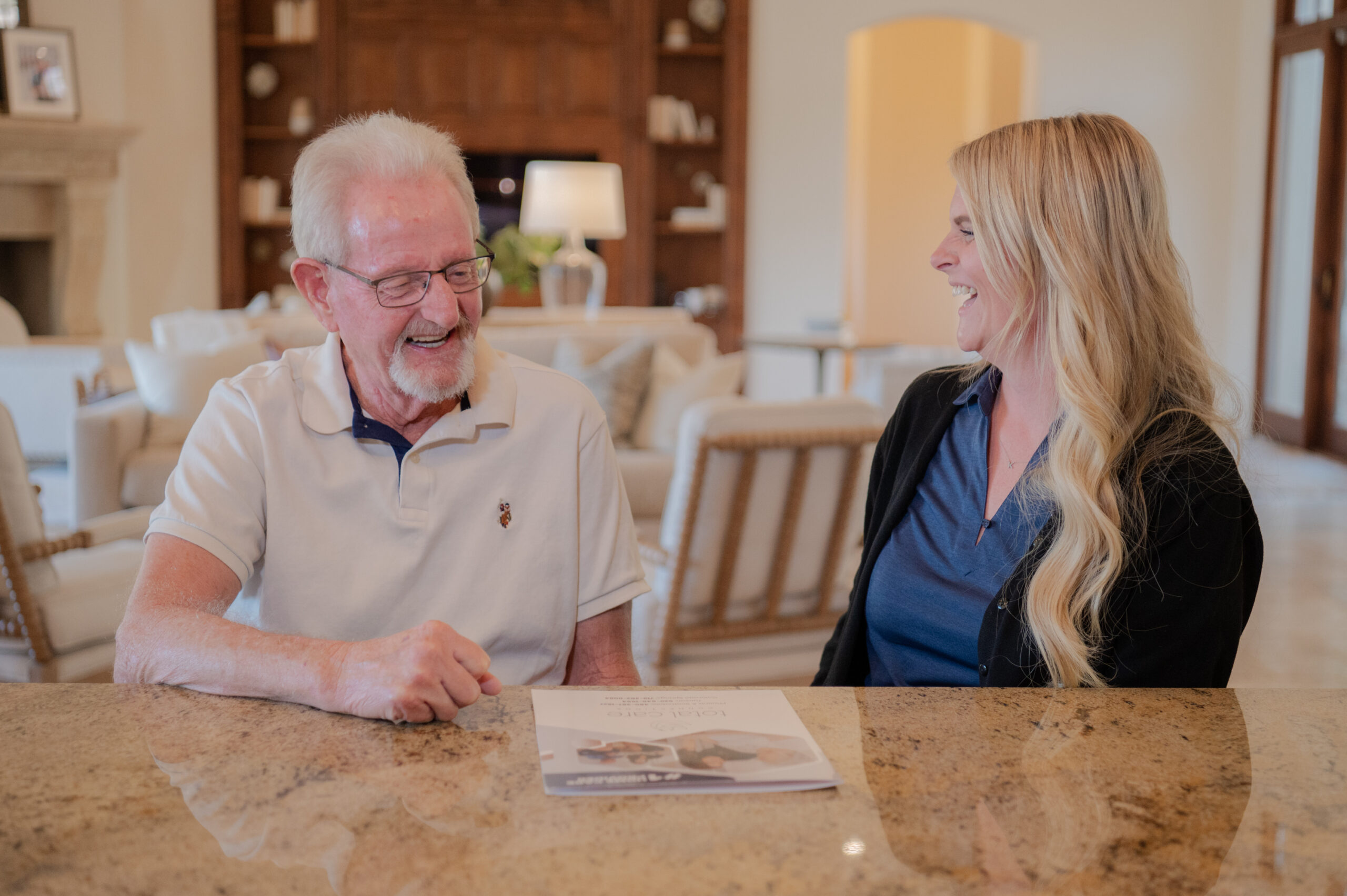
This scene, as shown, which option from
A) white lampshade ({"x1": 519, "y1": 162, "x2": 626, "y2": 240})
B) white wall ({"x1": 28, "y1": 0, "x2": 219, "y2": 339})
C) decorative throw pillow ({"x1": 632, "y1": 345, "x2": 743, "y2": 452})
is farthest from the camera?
white wall ({"x1": 28, "y1": 0, "x2": 219, "y2": 339})

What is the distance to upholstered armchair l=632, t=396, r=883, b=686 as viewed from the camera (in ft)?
9.11

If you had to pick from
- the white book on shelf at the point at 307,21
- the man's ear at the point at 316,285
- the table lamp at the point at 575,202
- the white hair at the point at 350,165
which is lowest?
the man's ear at the point at 316,285

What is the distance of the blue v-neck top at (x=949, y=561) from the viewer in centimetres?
146

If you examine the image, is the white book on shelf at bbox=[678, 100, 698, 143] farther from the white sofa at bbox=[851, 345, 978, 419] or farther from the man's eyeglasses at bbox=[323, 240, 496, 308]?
the man's eyeglasses at bbox=[323, 240, 496, 308]

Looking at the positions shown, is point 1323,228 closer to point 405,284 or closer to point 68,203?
point 405,284

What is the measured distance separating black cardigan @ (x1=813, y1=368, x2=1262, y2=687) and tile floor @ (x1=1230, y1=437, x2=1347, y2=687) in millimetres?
162

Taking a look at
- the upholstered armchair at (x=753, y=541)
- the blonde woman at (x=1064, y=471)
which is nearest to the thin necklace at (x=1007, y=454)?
the blonde woman at (x=1064, y=471)

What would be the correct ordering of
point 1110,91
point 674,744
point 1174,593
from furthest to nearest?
point 1110,91, point 1174,593, point 674,744

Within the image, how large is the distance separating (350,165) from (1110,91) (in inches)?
302

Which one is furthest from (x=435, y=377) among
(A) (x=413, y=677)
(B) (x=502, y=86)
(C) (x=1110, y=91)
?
(C) (x=1110, y=91)

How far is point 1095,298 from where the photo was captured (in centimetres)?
142

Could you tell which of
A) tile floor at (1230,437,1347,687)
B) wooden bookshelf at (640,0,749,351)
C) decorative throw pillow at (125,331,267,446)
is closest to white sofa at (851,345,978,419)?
tile floor at (1230,437,1347,687)

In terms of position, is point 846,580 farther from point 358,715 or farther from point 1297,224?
point 1297,224

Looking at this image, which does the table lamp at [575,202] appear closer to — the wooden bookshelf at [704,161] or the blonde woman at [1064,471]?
the wooden bookshelf at [704,161]
